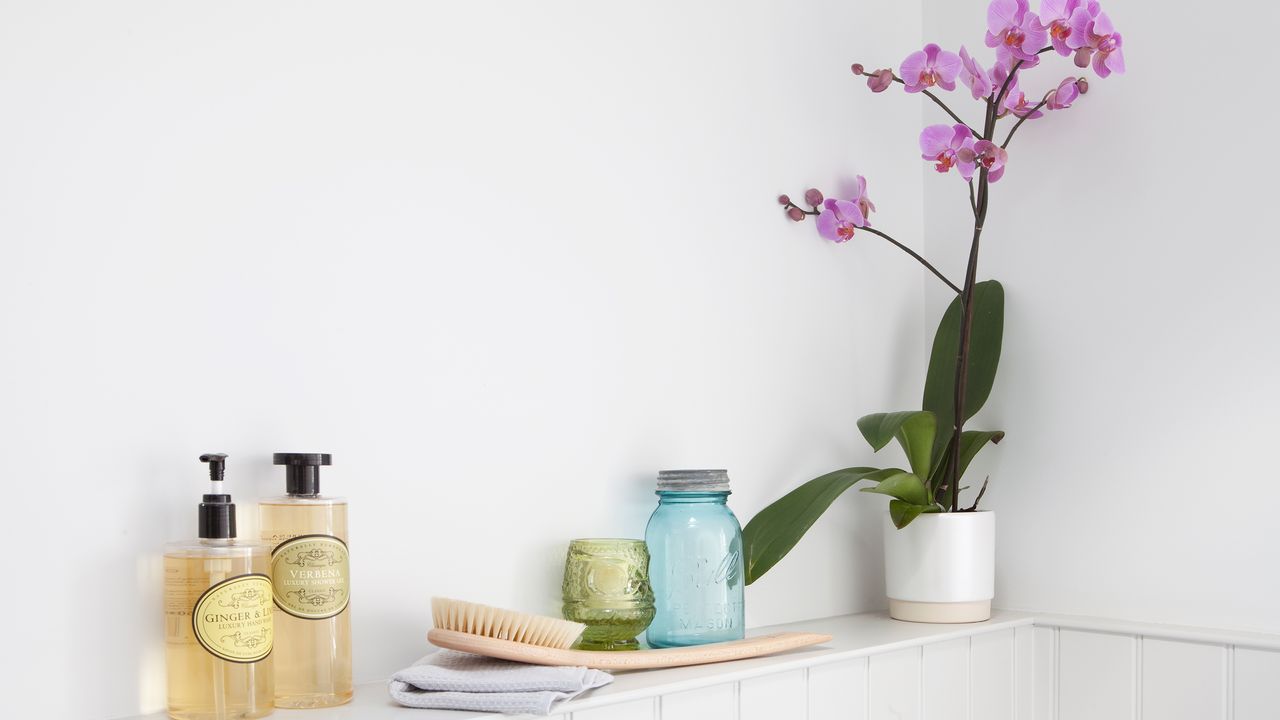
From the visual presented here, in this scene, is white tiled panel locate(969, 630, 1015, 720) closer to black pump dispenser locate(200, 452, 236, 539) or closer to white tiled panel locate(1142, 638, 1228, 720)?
white tiled panel locate(1142, 638, 1228, 720)

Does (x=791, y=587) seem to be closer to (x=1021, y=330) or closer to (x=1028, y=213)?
(x=1021, y=330)

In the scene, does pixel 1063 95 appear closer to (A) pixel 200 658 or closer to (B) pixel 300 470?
(B) pixel 300 470

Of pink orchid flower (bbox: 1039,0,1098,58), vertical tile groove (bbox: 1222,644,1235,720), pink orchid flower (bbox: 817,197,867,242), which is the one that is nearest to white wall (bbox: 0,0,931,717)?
pink orchid flower (bbox: 817,197,867,242)

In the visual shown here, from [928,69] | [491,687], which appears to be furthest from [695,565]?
[928,69]

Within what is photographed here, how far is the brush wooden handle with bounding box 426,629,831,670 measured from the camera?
847mm

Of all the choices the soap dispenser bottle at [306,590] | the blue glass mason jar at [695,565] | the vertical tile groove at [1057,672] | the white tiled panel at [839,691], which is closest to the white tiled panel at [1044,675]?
the vertical tile groove at [1057,672]

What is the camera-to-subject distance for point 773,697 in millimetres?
987

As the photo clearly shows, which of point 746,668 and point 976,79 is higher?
point 976,79

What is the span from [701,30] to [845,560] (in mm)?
654

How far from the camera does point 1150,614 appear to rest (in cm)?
123

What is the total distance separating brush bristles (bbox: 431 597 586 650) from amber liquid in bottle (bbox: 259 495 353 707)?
8cm

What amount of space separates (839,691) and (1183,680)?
41 cm

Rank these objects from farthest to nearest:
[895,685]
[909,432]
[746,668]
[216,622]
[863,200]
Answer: [863,200], [909,432], [895,685], [746,668], [216,622]

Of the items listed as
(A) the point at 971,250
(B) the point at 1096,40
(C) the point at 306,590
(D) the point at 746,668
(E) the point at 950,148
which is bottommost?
(D) the point at 746,668
